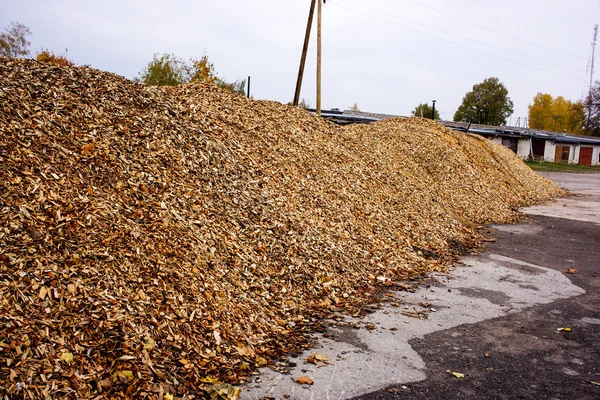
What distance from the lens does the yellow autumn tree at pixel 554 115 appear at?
78.0m

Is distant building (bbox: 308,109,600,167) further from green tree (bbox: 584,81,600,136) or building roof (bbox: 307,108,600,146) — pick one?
green tree (bbox: 584,81,600,136)

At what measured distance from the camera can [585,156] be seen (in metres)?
51.2

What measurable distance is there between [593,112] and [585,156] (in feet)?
94.1

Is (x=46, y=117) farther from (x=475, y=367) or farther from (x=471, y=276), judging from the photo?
(x=471, y=276)

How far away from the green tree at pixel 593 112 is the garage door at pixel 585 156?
25.6 meters

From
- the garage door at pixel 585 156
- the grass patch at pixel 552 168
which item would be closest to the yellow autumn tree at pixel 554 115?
the garage door at pixel 585 156

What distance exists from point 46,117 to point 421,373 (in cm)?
522

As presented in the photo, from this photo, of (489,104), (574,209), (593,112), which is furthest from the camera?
(593,112)

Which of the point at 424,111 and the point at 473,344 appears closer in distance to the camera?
the point at 473,344

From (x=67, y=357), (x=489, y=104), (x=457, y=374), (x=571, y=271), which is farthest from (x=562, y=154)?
(x=67, y=357)

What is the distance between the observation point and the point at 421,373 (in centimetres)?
421

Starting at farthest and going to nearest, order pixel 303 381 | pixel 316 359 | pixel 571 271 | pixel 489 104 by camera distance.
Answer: pixel 489 104, pixel 571 271, pixel 316 359, pixel 303 381

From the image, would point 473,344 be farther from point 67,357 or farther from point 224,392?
point 67,357

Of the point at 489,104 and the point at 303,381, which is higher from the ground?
the point at 489,104
